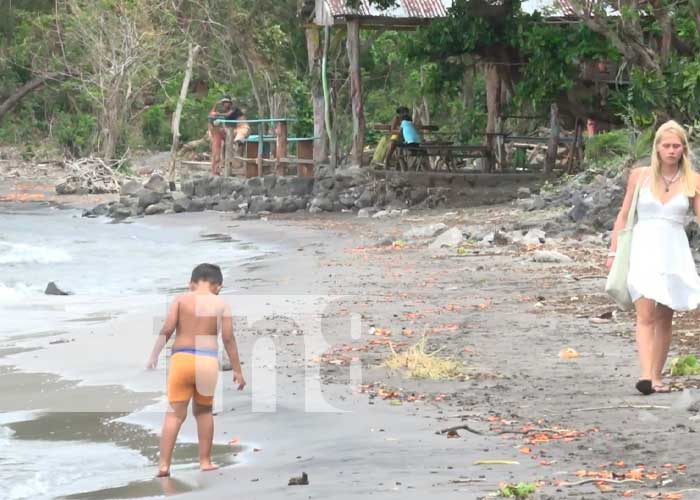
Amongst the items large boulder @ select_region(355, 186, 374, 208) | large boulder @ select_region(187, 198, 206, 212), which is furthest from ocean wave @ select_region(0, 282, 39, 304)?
large boulder @ select_region(187, 198, 206, 212)

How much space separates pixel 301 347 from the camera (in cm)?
1046

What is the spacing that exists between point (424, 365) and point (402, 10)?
17175 mm

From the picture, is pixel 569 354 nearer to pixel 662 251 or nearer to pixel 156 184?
pixel 662 251

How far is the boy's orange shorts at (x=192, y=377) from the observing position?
23.1 feet

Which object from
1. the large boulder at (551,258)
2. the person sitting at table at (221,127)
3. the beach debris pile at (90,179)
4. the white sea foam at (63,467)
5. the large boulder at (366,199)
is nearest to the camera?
the white sea foam at (63,467)

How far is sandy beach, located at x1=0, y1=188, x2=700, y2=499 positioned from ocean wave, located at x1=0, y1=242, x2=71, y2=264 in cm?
595

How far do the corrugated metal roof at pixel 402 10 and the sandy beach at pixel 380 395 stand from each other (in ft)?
33.7

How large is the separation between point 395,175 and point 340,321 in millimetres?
14452

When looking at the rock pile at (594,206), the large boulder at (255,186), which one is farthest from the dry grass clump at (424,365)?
the large boulder at (255,186)

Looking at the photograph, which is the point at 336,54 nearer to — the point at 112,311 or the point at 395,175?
the point at 395,175

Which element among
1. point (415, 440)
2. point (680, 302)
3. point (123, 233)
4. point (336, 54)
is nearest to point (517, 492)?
point (415, 440)

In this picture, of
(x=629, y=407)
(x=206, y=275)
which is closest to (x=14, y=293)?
(x=206, y=275)

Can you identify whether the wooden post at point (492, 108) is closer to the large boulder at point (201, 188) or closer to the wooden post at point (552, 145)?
the wooden post at point (552, 145)

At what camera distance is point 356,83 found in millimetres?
26047
